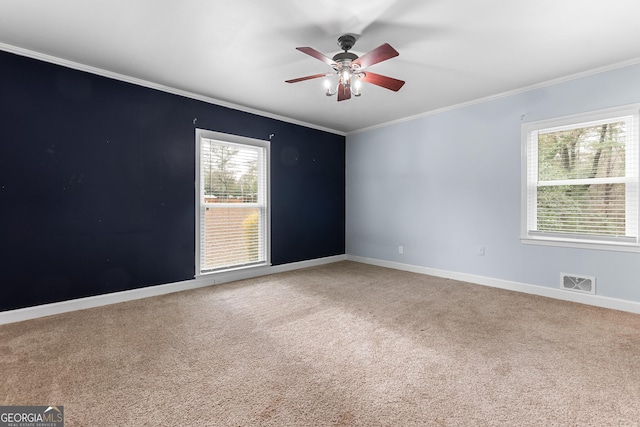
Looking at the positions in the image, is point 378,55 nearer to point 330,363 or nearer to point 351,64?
point 351,64

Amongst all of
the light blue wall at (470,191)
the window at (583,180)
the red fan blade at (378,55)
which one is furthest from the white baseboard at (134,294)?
the window at (583,180)

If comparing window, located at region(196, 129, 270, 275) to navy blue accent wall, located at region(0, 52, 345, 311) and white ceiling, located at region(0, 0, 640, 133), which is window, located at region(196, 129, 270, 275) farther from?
white ceiling, located at region(0, 0, 640, 133)

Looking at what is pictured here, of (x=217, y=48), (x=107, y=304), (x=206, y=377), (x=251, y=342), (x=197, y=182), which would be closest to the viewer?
(x=206, y=377)

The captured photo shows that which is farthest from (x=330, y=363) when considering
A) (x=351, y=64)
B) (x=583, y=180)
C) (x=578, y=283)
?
(x=583, y=180)

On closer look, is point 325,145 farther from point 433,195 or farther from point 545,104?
point 545,104

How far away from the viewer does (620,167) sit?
317 cm

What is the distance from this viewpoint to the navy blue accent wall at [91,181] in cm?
286

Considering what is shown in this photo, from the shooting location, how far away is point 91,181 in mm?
3242

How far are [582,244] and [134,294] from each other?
16.8 ft

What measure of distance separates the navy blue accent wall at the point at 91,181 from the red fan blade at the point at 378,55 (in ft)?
8.13

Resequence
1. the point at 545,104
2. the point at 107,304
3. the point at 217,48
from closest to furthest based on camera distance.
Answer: the point at 217,48
the point at 107,304
the point at 545,104

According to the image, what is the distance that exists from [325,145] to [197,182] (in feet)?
8.37

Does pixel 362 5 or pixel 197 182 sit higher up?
pixel 362 5

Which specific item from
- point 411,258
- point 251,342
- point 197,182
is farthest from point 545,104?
point 197,182
